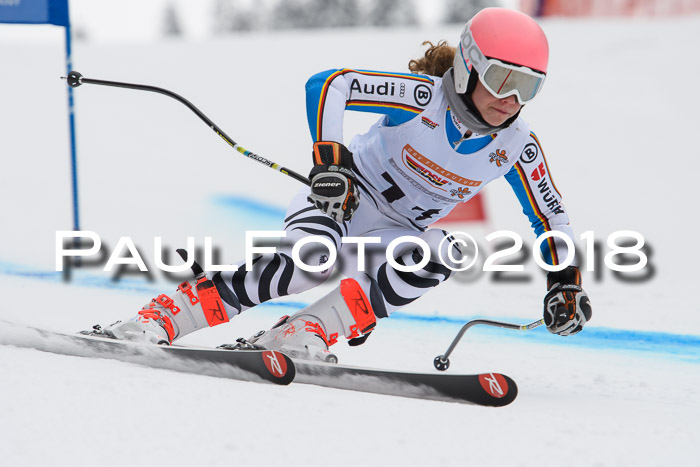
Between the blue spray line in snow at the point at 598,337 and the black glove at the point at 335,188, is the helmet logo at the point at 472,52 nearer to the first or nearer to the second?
the black glove at the point at 335,188

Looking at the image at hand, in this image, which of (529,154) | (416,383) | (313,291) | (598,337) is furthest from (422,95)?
(313,291)

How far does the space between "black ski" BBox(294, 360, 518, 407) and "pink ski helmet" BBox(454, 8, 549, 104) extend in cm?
104

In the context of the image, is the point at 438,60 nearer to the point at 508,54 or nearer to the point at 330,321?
the point at 508,54

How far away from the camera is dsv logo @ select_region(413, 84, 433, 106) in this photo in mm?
2816

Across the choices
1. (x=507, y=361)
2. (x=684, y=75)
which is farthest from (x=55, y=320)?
(x=684, y=75)

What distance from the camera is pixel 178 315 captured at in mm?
2904

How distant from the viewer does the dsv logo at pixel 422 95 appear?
2816 mm

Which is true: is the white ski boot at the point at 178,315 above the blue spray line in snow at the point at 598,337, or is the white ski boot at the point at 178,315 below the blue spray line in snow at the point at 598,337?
above

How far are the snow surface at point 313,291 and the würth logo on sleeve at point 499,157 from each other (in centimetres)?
93

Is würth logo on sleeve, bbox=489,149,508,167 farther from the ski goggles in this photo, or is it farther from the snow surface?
the snow surface

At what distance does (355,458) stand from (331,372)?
0.71 meters

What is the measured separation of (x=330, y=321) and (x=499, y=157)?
0.95 m

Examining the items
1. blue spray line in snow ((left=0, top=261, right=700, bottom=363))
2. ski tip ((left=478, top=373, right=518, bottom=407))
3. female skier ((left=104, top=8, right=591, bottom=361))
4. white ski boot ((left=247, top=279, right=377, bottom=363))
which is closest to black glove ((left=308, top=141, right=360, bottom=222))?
female skier ((left=104, top=8, right=591, bottom=361))

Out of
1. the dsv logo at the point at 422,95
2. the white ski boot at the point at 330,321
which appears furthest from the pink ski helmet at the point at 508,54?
the white ski boot at the point at 330,321
